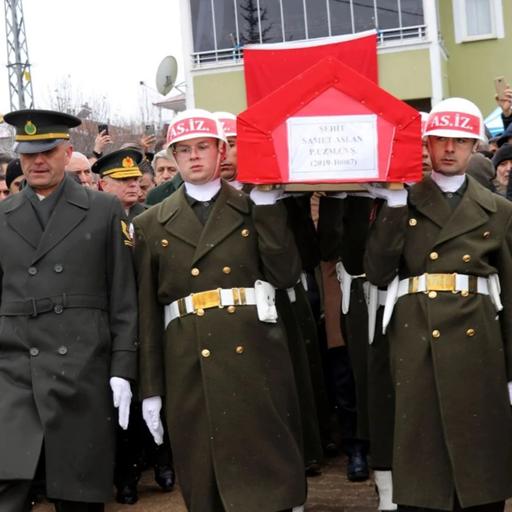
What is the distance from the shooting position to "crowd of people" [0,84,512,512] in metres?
A: 5.08

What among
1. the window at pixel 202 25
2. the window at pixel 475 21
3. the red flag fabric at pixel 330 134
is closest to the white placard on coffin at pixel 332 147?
the red flag fabric at pixel 330 134

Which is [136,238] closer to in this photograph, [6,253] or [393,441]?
[6,253]

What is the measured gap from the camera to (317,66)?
5000mm

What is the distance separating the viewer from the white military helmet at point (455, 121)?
17.3ft

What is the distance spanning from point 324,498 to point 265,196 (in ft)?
8.03

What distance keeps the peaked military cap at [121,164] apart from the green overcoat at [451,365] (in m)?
2.82

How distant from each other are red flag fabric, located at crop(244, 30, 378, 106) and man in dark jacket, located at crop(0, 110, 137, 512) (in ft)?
55.2

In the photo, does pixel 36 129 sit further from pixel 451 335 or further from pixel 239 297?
pixel 451 335

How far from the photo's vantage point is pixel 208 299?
522 cm

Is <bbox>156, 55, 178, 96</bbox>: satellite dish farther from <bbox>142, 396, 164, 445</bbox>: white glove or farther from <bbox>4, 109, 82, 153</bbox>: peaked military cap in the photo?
<bbox>142, 396, 164, 445</bbox>: white glove

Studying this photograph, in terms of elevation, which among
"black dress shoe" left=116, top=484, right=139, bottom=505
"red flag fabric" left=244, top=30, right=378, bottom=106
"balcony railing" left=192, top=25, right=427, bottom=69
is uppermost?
"balcony railing" left=192, top=25, right=427, bottom=69

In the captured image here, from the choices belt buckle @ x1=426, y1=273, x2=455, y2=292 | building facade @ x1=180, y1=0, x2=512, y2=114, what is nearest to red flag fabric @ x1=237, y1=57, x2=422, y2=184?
belt buckle @ x1=426, y1=273, x2=455, y2=292

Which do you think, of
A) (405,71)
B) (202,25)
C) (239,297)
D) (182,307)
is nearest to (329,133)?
(239,297)

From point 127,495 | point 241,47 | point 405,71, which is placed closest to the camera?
point 127,495
